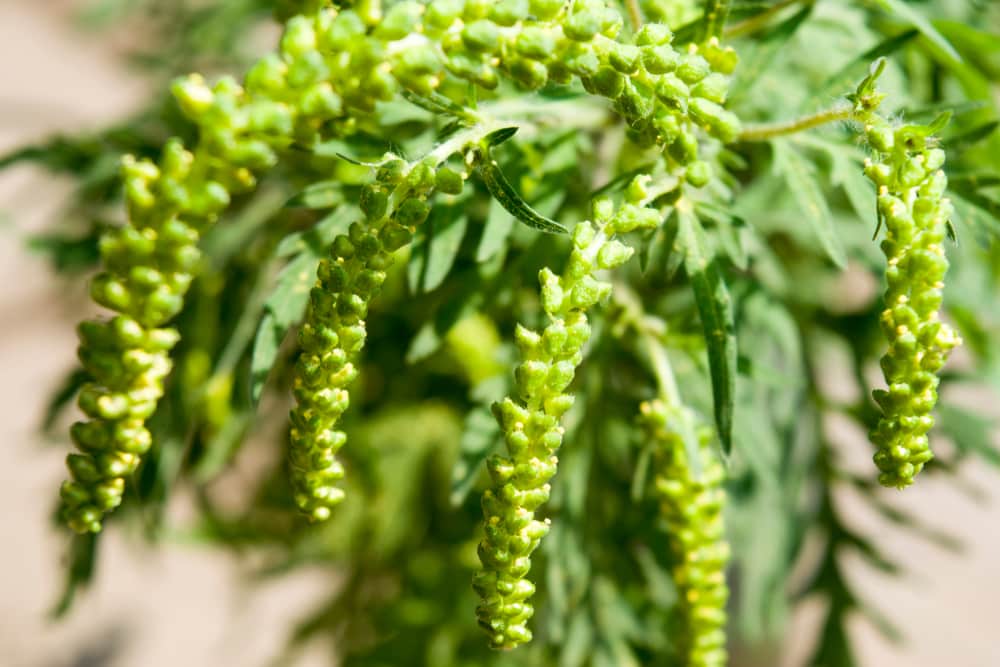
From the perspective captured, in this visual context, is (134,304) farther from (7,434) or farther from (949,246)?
(7,434)

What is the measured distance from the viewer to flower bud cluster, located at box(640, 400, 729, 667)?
918 millimetres

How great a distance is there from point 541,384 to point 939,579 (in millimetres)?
2497

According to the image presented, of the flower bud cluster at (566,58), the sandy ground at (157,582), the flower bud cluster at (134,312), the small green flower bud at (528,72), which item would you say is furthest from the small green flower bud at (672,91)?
the sandy ground at (157,582)

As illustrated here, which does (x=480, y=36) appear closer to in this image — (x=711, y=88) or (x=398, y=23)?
(x=398, y=23)

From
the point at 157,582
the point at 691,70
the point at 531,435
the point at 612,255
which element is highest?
the point at 691,70

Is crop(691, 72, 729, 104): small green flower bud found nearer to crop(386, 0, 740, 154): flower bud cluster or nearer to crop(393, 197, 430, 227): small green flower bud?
crop(386, 0, 740, 154): flower bud cluster

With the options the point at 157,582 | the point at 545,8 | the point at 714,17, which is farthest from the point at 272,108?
the point at 157,582

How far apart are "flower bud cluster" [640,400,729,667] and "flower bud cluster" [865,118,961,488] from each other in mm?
260

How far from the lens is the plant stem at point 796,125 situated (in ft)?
2.56

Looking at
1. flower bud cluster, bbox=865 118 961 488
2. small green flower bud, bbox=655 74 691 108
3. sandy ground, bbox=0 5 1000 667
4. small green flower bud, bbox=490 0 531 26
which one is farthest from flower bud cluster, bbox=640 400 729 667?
sandy ground, bbox=0 5 1000 667

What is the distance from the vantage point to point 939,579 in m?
2.73

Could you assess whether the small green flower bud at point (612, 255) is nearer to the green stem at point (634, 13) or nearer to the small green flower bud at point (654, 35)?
the small green flower bud at point (654, 35)

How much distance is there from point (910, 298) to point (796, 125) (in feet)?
0.82

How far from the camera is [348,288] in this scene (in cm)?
67
